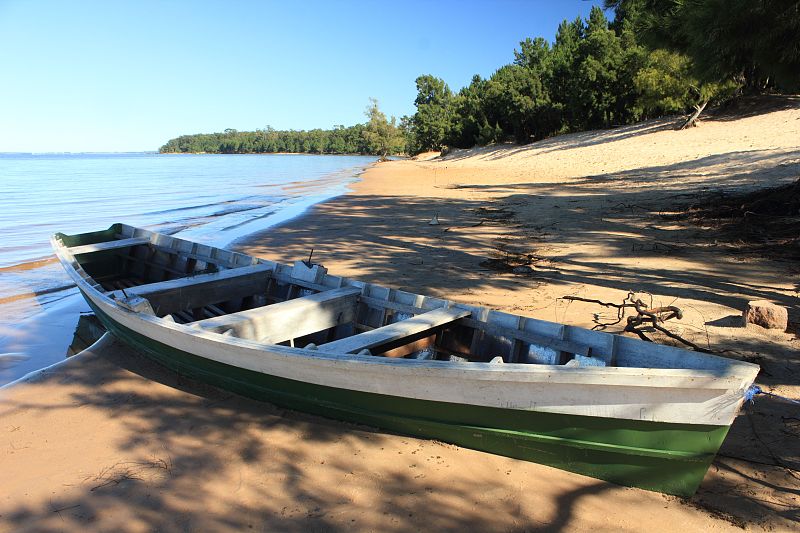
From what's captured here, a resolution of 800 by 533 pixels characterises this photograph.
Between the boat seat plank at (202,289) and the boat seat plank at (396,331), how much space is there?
245 centimetres

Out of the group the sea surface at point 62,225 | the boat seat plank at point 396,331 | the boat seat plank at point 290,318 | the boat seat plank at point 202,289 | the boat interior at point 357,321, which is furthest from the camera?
the sea surface at point 62,225

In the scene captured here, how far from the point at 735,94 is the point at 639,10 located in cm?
2620

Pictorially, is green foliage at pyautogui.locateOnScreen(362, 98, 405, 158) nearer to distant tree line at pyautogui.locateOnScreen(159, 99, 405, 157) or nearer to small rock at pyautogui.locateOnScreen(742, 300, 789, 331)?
distant tree line at pyautogui.locateOnScreen(159, 99, 405, 157)

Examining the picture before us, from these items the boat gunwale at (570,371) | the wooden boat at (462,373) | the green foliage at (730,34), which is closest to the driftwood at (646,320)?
the wooden boat at (462,373)

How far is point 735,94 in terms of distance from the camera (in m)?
31.0

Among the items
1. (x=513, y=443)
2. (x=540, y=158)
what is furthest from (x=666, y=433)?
(x=540, y=158)

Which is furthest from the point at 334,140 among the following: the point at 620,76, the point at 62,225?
the point at 62,225

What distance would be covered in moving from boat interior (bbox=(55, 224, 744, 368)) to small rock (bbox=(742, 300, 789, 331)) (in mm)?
2593

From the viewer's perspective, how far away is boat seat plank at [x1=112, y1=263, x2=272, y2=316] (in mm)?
5625

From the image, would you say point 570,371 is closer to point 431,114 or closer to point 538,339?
point 538,339

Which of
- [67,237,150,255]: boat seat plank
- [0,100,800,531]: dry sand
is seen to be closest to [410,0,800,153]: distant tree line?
[0,100,800,531]: dry sand

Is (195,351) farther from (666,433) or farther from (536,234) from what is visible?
(536,234)

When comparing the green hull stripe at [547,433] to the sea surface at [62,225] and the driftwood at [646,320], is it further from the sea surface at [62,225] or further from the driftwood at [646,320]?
the sea surface at [62,225]

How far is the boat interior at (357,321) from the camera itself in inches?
148
